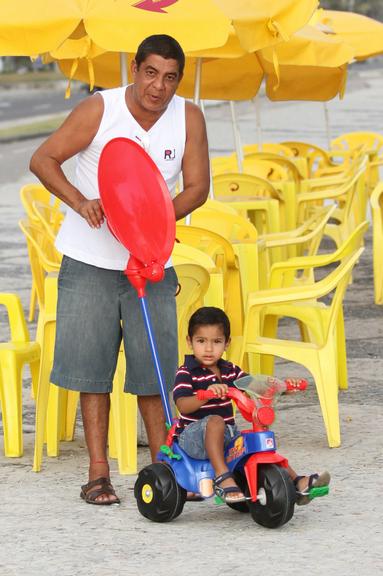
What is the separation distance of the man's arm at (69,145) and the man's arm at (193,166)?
338 mm

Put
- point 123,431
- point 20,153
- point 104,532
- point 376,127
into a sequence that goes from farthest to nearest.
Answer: point 376,127
point 20,153
point 123,431
point 104,532

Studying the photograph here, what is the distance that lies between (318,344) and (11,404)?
1.51 metres

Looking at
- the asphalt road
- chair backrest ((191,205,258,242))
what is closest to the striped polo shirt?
A: chair backrest ((191,205,258,242))

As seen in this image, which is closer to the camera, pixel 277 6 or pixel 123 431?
pixel 123 431

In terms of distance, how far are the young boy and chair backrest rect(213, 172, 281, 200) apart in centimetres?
564

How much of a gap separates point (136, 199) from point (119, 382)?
1106 millimetres

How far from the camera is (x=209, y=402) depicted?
5.41 meters

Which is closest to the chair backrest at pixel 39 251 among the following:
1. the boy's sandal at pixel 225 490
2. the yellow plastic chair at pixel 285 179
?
the boy's sandal at pixel 225 490

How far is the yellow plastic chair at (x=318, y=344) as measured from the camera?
6.73m

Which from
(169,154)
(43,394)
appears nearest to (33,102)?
(43,394)

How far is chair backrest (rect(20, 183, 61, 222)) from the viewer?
847cm

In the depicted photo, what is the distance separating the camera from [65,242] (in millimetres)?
5695

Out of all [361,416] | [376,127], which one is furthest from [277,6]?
[376,127]

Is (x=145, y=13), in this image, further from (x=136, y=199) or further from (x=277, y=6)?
(x=136, y=199)
